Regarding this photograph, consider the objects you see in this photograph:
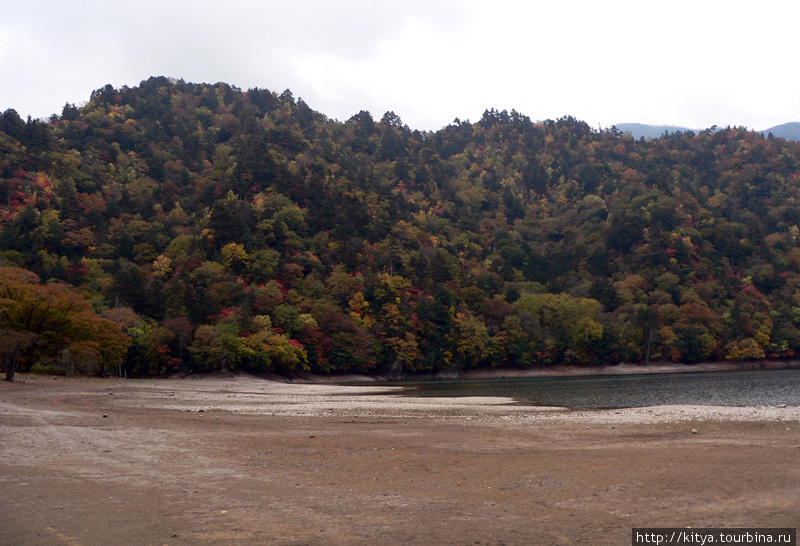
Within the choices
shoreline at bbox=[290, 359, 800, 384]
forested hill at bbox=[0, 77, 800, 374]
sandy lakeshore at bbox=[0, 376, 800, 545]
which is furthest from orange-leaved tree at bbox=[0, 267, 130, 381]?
shoreline at bbox=[290, 359, 800, 384]

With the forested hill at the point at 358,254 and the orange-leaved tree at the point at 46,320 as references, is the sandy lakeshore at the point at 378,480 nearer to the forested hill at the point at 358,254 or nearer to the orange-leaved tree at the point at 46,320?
the orange-leaved tree at the point at 46,320

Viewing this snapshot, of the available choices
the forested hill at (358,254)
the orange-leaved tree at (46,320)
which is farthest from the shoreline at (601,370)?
the orange-leaved tree at (46,320)

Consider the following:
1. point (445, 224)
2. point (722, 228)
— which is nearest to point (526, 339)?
point (445, 224)

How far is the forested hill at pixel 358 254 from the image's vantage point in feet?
284

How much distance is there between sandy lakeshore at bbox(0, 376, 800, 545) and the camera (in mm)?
9781

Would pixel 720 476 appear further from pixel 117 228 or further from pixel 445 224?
pixel 445 224

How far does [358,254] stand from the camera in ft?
390

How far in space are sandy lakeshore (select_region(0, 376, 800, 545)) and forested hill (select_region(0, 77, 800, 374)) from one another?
35338 millimetres

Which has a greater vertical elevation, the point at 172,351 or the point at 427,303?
the point at 427,303

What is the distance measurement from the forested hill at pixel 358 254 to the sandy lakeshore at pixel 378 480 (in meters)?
35.3

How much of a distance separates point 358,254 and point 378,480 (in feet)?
347

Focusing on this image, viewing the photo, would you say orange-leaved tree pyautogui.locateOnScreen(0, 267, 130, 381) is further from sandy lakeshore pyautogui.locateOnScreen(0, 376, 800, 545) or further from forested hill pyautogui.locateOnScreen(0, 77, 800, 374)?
sandy lakeshore pyautogui.locateOnScreen(0, 376, 800, 545)

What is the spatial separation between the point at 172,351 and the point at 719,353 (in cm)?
9805

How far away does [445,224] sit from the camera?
158 m
